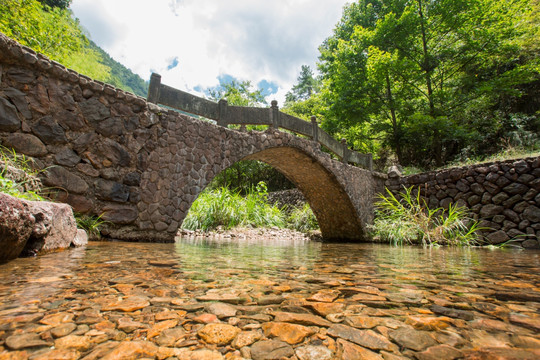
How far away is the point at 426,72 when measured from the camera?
433 inches

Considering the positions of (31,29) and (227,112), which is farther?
(31,29)

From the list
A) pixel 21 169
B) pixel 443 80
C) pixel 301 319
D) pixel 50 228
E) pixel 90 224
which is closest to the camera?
pixel 301 319

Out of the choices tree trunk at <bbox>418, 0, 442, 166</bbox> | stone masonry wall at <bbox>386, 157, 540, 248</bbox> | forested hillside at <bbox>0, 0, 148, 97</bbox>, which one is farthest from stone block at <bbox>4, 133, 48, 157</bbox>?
tree trunk at <bbox>418, 0, 442, 166</bbox>

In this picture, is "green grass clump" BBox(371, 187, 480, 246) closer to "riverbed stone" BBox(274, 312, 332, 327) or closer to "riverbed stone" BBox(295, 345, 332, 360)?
"riverbed stone" BBox(274, 312, 332, 327)

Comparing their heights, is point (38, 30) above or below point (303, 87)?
below

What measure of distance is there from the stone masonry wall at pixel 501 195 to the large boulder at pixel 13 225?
8896mm

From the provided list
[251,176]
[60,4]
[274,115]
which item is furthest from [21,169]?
[60,4]

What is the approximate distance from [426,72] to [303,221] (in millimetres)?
7647

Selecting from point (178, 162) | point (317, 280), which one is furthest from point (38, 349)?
point (178, 162)

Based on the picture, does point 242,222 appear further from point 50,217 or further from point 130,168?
point 50,217

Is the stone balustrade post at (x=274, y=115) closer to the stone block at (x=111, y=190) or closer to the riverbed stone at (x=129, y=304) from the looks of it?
the stone block at (x=111, y=190)

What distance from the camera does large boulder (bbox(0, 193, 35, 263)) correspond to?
1509 millimetres

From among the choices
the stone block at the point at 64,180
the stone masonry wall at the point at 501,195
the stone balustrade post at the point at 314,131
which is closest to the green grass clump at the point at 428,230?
the stone masonry wall at the point at 501,195

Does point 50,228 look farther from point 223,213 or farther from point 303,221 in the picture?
point 303,221
